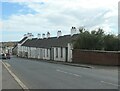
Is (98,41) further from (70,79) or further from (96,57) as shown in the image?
(70,79)

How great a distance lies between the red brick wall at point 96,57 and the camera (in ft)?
123

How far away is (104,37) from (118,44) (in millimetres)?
2934

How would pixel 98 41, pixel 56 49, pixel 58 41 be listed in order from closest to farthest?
pixel 98 41, pixel 56 49, pixel 58 41


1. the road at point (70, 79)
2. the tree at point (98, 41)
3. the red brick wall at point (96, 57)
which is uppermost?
the tree at point (98, 41)

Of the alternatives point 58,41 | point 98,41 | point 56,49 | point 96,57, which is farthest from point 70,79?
point 58,41

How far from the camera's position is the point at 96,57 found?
41188 mm

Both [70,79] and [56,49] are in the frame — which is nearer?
[70,79]

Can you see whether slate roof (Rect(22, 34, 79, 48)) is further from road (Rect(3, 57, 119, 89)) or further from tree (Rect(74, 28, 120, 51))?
road (Rect(3, 57, 119, 89))

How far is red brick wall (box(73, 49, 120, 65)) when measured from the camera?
123ft

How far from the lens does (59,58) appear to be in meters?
62.6

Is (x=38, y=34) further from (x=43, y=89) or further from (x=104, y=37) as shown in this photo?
(x=43, y=89)

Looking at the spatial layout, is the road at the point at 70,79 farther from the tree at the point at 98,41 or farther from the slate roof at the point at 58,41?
the slate roof at the point at 58,41

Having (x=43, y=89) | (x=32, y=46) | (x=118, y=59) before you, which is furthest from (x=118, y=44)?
(x=32, y=46)

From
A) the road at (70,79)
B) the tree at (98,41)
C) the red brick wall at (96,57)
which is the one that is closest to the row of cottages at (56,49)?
the red brick wall at (96,57)
